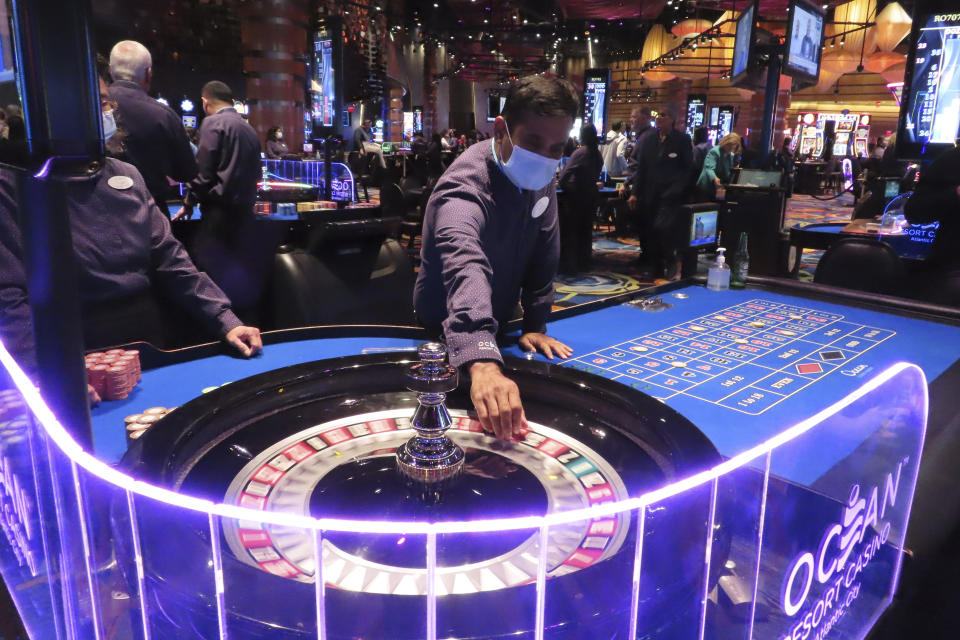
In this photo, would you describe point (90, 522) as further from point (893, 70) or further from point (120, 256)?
point (893, 70)

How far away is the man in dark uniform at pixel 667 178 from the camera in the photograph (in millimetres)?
5773

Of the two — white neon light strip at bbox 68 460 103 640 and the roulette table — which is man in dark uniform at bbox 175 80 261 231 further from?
white neon light strip at bbox 68 460 103 640

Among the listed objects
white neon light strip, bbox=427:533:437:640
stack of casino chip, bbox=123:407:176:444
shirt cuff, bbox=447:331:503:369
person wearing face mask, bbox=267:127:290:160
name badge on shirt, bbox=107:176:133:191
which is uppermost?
person wearing face mask, bbox=267:127:290:160

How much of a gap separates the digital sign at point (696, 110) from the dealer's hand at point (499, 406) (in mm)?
15984

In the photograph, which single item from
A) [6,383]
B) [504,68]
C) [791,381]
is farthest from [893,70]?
[6,383]

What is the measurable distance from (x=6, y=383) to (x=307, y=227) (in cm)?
272

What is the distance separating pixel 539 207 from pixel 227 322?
2.61ft

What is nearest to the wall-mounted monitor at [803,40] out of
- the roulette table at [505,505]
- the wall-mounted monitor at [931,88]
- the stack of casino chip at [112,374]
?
the wall-mounted monitor at [931,88]

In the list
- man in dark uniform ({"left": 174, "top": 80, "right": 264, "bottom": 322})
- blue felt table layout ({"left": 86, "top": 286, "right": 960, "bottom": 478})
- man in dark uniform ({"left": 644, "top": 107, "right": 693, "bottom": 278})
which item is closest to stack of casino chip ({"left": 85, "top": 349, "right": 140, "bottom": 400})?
blue felt table layout ({"left": 86, "top": 286, "right": 960, "bottom": 478})

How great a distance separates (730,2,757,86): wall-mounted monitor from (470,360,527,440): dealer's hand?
5.16m

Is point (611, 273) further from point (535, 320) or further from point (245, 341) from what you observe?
point (245, 341)

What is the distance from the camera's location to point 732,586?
636 mm

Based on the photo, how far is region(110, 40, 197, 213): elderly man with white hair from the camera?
334 centimetres

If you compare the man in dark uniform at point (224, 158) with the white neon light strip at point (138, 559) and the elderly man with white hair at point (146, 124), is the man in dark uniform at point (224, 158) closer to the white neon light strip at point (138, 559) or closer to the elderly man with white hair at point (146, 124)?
the elderly man with white hair at point (146, 124)
